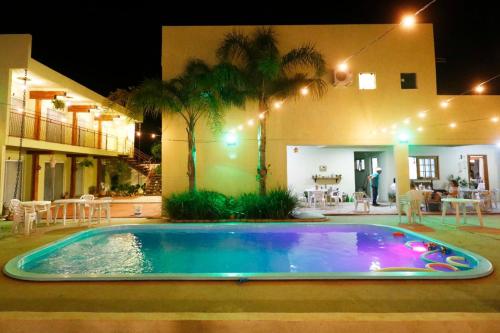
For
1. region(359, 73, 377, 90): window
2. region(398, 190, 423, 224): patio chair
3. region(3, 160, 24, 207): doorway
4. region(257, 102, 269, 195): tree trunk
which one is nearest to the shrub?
region(257, 102, 269, 195): tree trunk

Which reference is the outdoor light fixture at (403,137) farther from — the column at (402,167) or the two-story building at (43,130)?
the two-story building at (43,130)

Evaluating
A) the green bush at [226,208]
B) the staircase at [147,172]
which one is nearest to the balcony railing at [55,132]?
the staircase at [147,172]

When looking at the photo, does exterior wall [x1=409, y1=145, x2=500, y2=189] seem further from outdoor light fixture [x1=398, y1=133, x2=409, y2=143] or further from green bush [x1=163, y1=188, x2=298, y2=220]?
green bush [x1=163, y1=188, x2=298, y2=220]

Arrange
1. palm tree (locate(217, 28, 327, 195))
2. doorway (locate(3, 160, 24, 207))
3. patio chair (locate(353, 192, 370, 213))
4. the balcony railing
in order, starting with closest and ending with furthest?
palm tree (locate(217, 28, 327, 195)) → patio chair (locate(353, 192, 370, 213)) → the balcony railing → doorway (locate(3, 160, 24, 207))

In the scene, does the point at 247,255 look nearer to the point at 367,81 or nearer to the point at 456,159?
the point at 367,81

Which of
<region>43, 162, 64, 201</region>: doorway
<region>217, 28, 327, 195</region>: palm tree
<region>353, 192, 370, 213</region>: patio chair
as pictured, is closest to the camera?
<region>217, 28, 327, 195</region>: palm tree

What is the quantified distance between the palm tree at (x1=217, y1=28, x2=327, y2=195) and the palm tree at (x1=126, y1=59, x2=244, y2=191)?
25.4 inches

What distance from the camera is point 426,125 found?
1076 cm

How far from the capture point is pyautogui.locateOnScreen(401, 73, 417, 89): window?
10.8 m

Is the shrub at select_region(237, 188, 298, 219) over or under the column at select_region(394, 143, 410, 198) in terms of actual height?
under

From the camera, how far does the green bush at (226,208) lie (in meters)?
8.95

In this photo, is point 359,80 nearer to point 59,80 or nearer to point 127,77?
point 59,80

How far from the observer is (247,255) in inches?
258

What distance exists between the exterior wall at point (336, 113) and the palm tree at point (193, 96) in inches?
35.3
